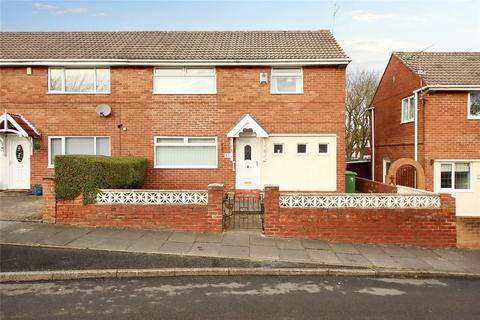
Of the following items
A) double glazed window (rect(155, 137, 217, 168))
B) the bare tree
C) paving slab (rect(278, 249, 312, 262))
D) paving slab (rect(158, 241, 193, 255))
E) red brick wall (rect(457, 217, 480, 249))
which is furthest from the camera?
the bare tree

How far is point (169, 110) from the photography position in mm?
12852

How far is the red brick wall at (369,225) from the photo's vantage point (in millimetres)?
8289

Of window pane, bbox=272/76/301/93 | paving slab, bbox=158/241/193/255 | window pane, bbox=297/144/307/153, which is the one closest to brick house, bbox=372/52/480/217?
window pane, bbox=297/144/307/153

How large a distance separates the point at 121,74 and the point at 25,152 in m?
4.66

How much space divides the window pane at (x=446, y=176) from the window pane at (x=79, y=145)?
44.8ft

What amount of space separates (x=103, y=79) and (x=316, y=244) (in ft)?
32.8

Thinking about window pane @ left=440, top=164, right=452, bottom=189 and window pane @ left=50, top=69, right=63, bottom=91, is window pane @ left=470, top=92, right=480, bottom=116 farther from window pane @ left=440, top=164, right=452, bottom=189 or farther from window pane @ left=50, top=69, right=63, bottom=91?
window pane @ left=50, top=69, right=63, bottom=91

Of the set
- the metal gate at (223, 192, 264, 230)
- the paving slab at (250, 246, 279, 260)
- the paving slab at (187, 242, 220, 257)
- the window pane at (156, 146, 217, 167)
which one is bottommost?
the paving slab at (250, 246, 279, 260)

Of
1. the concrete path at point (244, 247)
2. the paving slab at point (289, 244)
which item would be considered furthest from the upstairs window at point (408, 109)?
the paving slab at point (289, 244)

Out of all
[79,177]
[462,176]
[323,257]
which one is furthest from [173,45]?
[462,176]

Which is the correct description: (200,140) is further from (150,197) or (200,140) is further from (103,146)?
(150,197)

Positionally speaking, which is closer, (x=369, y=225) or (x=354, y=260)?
(x=354, y=260)

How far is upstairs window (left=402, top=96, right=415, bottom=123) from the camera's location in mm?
14637

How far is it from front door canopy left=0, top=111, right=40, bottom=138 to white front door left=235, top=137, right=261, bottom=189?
752cm
